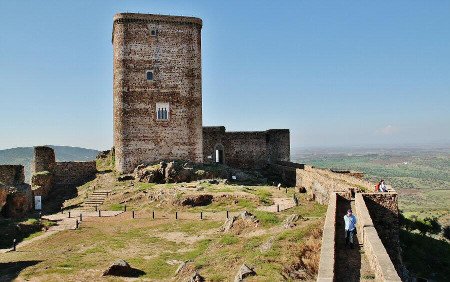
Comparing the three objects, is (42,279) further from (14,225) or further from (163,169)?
(163,169)

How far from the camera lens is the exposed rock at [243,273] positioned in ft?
43.8

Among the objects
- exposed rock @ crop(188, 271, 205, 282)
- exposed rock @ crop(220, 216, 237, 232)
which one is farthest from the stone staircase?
exposed rock @ crop(188, 271, 205, 282)

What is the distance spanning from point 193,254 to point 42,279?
6.37 meters

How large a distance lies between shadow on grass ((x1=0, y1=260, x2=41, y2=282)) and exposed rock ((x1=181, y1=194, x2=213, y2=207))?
12.3 meters

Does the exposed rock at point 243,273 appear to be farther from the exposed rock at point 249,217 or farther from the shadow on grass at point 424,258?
the shadow on grass at point 424,258

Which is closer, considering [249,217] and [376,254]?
[376,254]

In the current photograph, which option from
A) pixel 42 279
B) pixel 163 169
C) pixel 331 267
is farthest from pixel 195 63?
pixel 331 267

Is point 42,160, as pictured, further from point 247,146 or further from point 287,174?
point 287,174

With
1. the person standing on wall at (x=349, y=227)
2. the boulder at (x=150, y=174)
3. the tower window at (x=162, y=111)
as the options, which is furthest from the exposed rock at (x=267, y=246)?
the tower window at (x=162, y=111)

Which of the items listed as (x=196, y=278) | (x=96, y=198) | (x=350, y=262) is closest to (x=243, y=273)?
(x=196, y=278)

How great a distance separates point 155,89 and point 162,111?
201cm

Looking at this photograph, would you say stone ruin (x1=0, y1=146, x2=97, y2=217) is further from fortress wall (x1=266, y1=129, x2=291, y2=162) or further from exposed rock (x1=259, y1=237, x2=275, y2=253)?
exposed rock (x1=259, y1=237, x2=275, y2=253)

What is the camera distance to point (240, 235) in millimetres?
20719

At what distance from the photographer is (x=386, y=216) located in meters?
18.6
